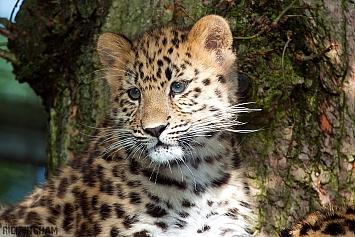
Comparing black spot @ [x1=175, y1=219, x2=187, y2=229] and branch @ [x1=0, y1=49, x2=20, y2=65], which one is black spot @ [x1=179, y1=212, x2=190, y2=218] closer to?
black spot @ [x1=175, y1=219, x2=187, y2=229]

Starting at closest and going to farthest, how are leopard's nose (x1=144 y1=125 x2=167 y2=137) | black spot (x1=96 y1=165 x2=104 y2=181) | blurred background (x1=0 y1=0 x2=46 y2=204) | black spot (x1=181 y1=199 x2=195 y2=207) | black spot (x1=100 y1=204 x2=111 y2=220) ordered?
leopard's nose (x1=144 y1=125 x2=167 y2=137) < black spot (x1=100 y1=204 x2=111 y2=220) < black spot (x1=181 y1=199 x2=195 y2=207) < black spot (x1=96 y1=165 x2=104 y2=181) < blurred background (x1=0 y1=0 x2=46 y2=204)

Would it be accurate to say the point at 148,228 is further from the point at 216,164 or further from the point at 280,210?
the point at 280,210

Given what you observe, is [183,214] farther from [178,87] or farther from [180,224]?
[178,87]

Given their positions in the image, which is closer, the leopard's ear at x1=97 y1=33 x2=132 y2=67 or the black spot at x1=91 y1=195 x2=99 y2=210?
the black spot at x1=91 y1=195 x2=99 y2=210

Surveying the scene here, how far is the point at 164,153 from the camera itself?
4648 mm

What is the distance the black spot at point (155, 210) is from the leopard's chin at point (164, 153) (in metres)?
0.31

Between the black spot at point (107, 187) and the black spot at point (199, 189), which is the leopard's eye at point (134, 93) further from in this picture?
the black spot at point (199, 189)

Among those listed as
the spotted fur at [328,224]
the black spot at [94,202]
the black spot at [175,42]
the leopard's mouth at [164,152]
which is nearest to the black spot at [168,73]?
the black spot at [175,42]

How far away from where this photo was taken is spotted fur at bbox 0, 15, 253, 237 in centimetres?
467

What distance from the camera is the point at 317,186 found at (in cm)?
512

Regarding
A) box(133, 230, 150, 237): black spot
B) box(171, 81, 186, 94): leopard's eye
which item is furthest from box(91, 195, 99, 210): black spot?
box(171, 81, 186, 94): leopard's eye

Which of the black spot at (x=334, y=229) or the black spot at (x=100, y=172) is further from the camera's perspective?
the black spot at (x=100, y=172)

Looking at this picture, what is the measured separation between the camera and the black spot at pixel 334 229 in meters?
4.09

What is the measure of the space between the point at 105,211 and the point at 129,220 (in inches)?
7.2
